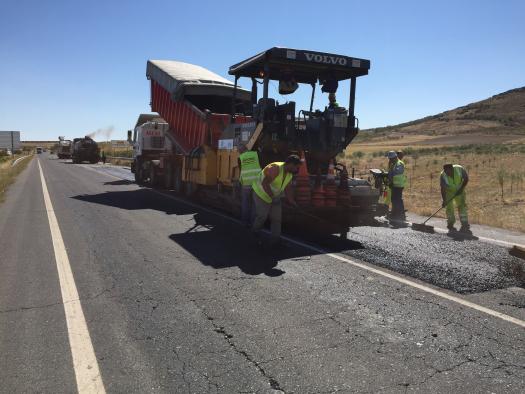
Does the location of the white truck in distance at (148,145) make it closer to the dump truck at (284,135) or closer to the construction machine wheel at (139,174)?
the construction machine wheel at (139,174)

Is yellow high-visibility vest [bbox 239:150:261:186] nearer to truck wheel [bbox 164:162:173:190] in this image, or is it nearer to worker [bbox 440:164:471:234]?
worker [bbox 440:164:471:234]

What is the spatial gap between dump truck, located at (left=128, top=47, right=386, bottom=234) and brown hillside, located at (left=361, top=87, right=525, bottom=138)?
3315 inches

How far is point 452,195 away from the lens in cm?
938

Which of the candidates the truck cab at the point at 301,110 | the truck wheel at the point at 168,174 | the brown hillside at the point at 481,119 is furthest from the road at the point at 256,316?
the brown hillside at the point at 481,119

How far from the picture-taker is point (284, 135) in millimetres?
9516

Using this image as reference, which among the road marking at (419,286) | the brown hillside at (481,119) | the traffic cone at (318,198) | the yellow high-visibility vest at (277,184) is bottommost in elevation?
the road marking at (419,286)

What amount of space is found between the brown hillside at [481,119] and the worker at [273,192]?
8852 centimetres

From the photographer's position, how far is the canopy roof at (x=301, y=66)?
29.3ft

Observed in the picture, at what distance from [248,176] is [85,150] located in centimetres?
3737

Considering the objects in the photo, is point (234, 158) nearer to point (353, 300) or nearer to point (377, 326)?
point (353, 300)

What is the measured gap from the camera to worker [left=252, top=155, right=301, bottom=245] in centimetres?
714

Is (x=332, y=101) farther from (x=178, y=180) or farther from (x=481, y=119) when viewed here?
(x=481, y=119)

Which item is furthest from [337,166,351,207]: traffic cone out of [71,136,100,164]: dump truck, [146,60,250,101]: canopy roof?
[71,136,100,164]: dump truck

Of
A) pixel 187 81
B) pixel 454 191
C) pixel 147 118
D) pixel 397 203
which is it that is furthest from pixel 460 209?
pixel 147 118
